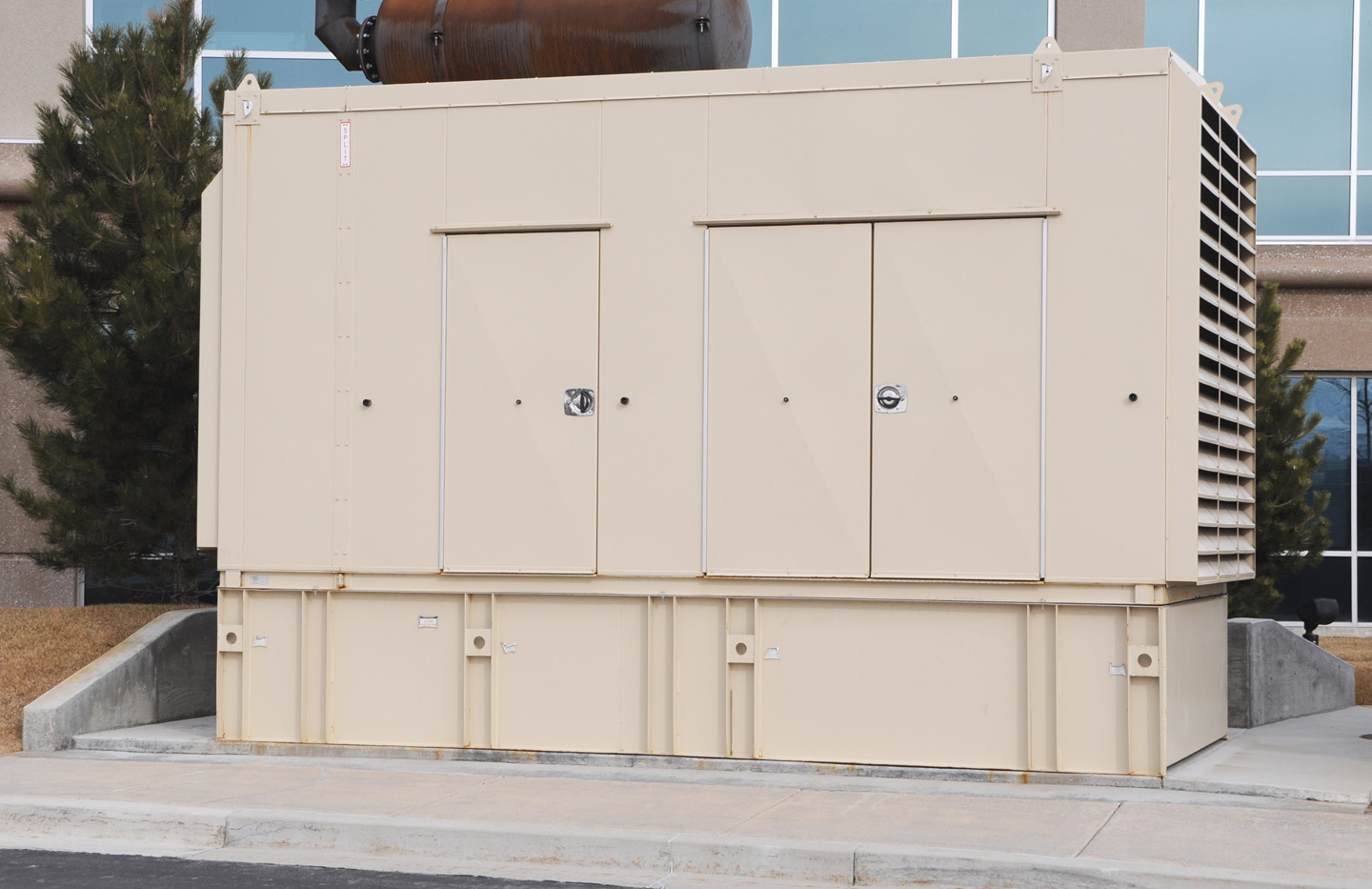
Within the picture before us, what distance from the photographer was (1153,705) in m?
8.48

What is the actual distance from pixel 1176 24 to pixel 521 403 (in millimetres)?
13219

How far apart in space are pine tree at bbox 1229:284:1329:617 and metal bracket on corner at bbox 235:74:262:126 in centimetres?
1009

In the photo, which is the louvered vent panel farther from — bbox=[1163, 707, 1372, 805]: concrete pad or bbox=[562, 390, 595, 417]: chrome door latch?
bbox=[562, 390, 595, 417]: chrome door latch

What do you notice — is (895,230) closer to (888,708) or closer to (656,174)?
(656,174)

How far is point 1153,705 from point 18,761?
6898 mm

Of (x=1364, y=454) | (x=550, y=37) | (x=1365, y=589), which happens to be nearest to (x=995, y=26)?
(x=1364, y=454)

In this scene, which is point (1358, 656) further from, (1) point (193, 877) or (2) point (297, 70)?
(2) point (297, 70)

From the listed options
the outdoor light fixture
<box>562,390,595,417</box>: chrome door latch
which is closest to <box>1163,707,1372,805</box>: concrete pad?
the outdoor light fixture

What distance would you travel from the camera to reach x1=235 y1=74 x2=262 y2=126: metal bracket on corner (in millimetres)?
9891

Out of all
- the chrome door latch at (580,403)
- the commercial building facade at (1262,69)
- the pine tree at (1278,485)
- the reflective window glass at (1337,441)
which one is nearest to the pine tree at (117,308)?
the chrome door latch at (580,403)

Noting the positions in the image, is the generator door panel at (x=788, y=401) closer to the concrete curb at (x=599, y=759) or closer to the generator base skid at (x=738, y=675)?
the generator base skid at (x=738, y=675)

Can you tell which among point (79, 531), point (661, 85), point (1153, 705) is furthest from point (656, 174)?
point (79, 531)

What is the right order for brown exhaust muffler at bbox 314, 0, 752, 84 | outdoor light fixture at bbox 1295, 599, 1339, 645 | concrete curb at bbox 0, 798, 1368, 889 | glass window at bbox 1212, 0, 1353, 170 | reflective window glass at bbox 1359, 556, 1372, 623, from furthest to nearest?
glass window at bbox 1212, 0, 1353, 170 → reflective window glass at bbox 1359, 556, 1372, 623 → outdoor light fixture at bbox 1295, 599, 1339, 645 → brown exhaust muffler at bbox 314, 0, 752, 84 → concrete curb at bbox 0, 798, 1368, 889

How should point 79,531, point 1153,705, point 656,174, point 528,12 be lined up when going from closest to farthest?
point 1153,705
point 656,174
point 528,12
point 79,531
